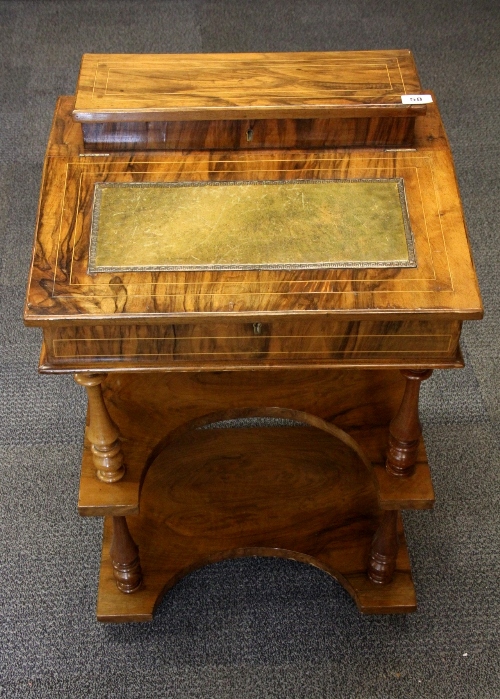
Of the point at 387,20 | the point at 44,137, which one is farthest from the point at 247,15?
the point at 44,137

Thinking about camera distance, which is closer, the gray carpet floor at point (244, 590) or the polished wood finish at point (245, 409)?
the polished wood finish at point (245, 409)

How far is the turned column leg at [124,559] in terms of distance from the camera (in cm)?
164

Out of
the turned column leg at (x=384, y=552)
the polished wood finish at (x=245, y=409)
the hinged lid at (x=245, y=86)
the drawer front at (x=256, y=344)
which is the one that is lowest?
the turned column leg at (x=384, y=552)

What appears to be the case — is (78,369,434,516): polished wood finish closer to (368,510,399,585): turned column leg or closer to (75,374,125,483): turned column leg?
(75,374,125,483): turned column leg

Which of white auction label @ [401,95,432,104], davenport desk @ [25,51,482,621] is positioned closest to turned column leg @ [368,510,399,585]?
davenport desk @ [25,51,482,621]

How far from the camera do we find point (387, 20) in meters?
3.03

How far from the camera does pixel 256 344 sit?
4.30 ft

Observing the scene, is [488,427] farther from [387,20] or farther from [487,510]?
[387,20]

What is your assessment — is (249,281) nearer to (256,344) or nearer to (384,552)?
(256,344)

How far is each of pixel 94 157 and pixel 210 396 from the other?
495 millimetres

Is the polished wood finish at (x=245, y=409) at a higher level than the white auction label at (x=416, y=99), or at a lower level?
lower

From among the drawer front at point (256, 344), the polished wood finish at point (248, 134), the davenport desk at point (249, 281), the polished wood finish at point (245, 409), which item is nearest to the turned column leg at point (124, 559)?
the davenport desk at point (249, 281)

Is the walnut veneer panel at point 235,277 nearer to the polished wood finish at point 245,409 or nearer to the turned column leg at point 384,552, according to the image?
the polished wood finish at point 245,409

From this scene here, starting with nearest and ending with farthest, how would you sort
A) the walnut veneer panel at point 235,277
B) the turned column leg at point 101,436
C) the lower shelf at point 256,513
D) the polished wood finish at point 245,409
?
the walnut veneer panel at point 235,277 < the turned column leg at point 101,436 < the polished wood finish at point 245,409 < the lower shelf at point 256,513
